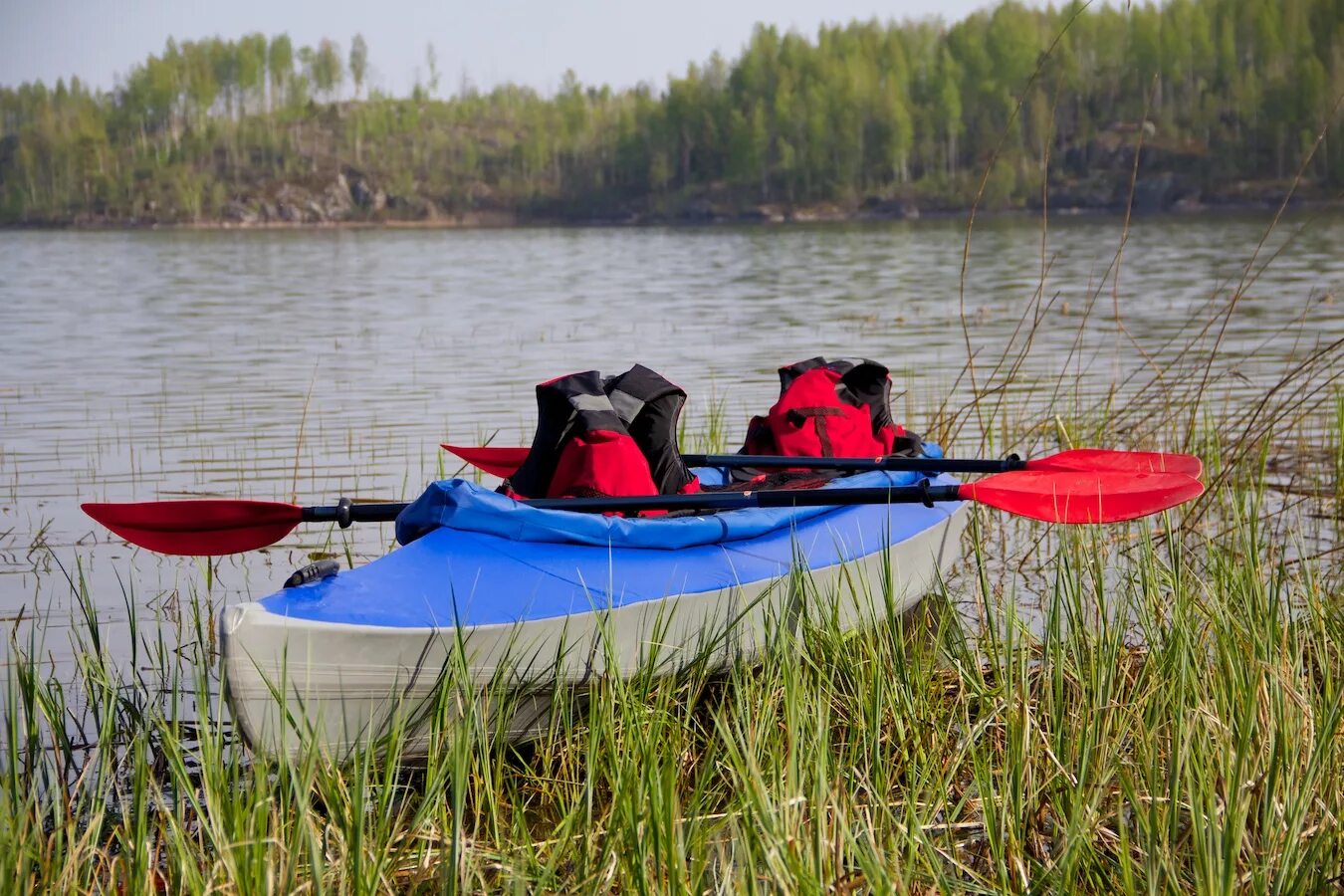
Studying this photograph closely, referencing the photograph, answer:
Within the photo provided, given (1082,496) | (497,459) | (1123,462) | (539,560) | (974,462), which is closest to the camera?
(539,560)

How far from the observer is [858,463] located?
5.50 meters

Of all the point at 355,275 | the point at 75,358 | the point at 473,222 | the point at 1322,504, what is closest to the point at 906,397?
the point at 1322,504

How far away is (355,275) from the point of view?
105 ft

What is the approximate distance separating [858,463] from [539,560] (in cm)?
195

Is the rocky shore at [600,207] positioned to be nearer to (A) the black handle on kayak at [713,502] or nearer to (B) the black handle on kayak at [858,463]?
(B) the black handle on kayak at [858,463]

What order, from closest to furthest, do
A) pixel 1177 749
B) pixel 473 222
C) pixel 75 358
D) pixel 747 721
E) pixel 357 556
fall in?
pixel 1177 749
pixel 747 721
pixel 357 556
pixel 75 358
pixel 473 222

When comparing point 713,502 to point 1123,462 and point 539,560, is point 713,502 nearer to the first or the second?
point 539,560

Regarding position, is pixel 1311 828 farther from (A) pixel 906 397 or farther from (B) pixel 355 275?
(B) pixel 355 275

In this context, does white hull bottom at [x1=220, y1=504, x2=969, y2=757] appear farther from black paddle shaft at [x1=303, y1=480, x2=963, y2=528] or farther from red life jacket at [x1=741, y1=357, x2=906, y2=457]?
red life jacket at [x1=741, y1=357, x2=906, y2=457]

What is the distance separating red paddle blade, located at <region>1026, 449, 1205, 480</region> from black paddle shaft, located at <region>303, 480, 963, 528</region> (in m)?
0.90

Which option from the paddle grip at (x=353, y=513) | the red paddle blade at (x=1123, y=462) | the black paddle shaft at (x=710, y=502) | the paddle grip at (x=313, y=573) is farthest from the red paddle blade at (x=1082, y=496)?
the paddle grip at (x=313, y=573)

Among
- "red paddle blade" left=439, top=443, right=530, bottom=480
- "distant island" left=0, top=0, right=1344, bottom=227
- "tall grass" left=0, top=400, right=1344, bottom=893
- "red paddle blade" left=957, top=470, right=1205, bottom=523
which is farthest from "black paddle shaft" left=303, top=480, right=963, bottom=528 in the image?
"distant island" left=0, top=0, right=1344, bottom=227

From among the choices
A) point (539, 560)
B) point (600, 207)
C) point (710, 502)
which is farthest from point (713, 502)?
point (600, 207)

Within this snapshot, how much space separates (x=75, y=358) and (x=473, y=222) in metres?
87.1
